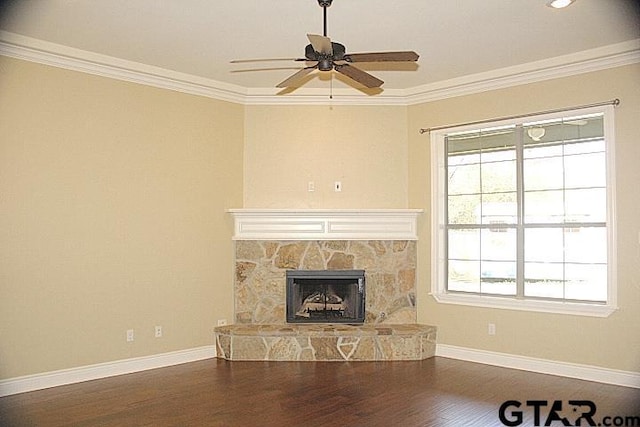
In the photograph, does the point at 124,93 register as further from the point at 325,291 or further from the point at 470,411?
the point at 470,411

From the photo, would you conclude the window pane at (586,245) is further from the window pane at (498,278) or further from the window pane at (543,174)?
the window pane at (498,278)

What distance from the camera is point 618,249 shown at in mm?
5156

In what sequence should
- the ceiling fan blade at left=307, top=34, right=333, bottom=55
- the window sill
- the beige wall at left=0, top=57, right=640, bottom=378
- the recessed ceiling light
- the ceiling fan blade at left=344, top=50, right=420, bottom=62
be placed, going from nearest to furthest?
the ceiling fan blade at left=307, top=34, right=333, bottom=55
the ceiling fan blade at left=344, top=50, right=420, bottom=62
the recessed ceiling light
the beige wall at left=0, top=57, right=640, bottom=378
the window sill

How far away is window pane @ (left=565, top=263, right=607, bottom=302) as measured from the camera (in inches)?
210

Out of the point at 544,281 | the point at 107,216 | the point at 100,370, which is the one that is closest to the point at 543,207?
the point at 544,281

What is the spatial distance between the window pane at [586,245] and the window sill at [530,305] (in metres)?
0.42

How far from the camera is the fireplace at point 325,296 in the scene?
6.47m

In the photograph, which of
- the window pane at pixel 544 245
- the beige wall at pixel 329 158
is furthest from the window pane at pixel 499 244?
the beige wall at pixel 329 158

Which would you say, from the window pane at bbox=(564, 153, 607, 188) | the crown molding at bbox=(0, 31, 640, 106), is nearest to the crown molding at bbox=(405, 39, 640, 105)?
the crown molding at bbox=(0, 31, 640, 106)

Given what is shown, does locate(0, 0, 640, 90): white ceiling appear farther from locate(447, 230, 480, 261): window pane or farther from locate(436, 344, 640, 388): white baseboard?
locate(436, 344, 640, 388): white baseboard

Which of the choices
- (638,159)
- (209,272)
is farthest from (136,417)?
(638,159)

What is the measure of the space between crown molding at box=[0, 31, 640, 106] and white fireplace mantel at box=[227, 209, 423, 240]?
1253mm

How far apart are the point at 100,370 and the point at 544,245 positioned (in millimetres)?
4366

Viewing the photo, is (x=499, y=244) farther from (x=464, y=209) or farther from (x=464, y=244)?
(x=464, y=209)
